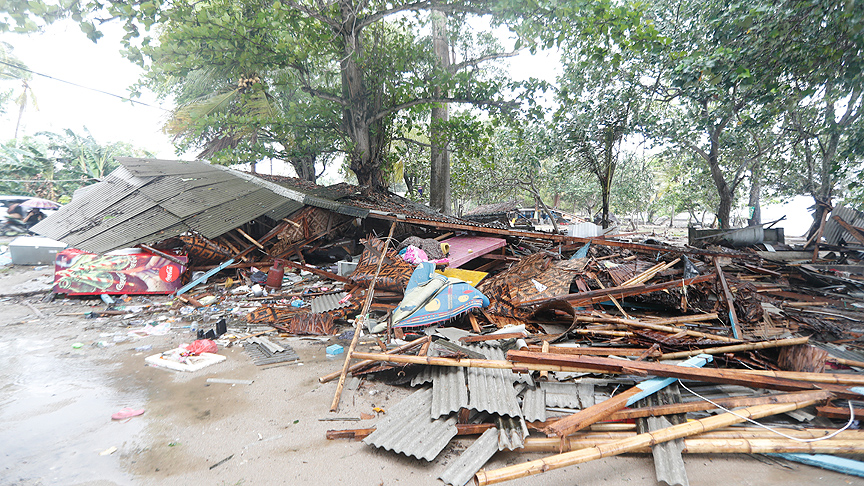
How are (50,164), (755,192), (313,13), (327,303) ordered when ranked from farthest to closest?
(50,164) → (755,192) → (313,13) → (327,303)

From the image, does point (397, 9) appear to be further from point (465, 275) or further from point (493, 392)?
point (493, 392)

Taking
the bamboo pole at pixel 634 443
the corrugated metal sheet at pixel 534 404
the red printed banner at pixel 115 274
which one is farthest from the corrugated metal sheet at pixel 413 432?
the red printed banner at pixel 115 274

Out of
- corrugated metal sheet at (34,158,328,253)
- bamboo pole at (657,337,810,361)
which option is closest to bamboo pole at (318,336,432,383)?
bamboo pole at (657,337,810,361)

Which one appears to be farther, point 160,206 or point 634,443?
point 160,206

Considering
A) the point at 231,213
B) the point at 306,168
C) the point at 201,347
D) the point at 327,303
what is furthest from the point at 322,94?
the point at 201,347

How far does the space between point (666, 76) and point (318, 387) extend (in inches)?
466

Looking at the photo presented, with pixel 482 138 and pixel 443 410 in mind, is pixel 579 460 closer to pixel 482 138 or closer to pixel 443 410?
pixel 443 410

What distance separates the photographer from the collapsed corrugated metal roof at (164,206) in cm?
674

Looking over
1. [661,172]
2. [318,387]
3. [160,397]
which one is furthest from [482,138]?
[661,172]

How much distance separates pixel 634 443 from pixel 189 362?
189 inches

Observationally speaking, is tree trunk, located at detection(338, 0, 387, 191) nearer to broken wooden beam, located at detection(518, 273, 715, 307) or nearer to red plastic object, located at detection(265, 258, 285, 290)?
red plastic object, located at detection(265, 258, 285, 290)

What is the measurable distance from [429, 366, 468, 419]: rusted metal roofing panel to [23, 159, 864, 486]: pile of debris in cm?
2

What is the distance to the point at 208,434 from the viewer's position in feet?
9.91

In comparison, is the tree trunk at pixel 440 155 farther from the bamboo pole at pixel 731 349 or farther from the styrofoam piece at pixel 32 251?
the styrofoam piece at pixel 32 251
